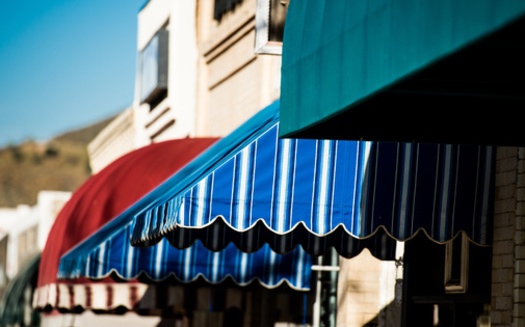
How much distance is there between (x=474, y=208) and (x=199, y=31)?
1003 centimetres

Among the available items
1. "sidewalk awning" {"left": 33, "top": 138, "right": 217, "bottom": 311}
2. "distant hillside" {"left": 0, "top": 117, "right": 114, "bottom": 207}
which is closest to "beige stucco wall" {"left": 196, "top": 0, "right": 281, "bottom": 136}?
"sidewalk awning" {"left": 33, "top": 138, "right": 217, "bottom": 311}

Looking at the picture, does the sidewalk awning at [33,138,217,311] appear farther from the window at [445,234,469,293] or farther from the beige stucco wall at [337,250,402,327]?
the window at [445,234,469,293]

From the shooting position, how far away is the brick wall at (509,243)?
7188 mm

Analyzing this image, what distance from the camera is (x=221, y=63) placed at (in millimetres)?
15922

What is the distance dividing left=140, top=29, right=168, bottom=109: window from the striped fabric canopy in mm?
10725

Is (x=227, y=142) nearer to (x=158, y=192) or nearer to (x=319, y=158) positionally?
(x=158, y=192)

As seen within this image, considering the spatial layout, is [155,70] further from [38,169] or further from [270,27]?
[38,169]

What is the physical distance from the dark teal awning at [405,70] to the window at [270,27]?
87.6 inches

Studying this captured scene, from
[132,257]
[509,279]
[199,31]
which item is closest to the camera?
[509,279]

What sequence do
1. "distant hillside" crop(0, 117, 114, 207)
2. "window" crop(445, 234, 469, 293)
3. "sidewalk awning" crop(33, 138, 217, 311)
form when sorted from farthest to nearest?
1. "distant hillside" crop(0, 117, 114, 207)
2. "sidewalk awning" crop(33, 138, 217, 311)
3. "window" crop(445, 234, 469, 293)

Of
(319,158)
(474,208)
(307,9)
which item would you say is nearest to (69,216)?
(319,158)

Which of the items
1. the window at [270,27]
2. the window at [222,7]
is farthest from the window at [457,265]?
the window at [222,7]

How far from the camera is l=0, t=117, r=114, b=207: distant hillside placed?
116562mm

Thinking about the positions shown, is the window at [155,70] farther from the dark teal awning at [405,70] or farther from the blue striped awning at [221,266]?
the dark teal awning at [405,70]
